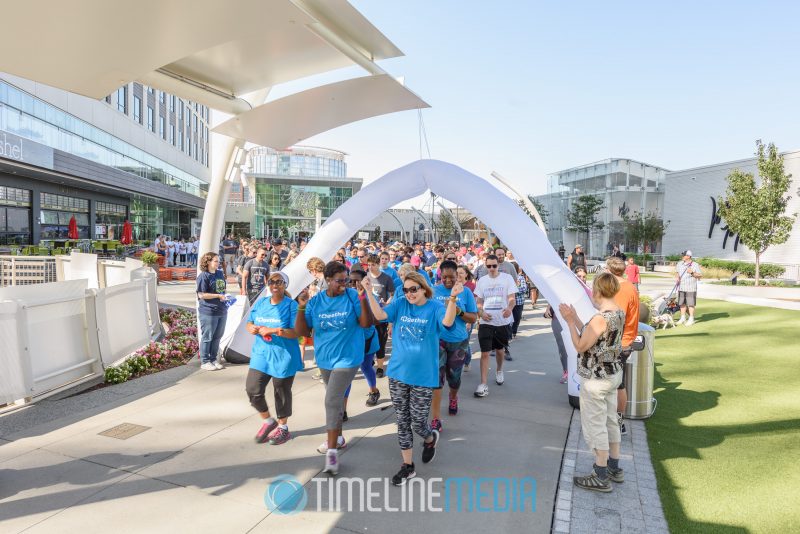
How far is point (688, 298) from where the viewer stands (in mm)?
11656

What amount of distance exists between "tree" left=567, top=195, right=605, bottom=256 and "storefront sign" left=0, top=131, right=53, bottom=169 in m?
44.2

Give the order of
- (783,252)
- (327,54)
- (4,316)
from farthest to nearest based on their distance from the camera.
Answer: (783,252)
(327,54)
(4,316)

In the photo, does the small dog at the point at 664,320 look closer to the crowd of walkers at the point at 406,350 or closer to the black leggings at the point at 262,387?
the crowd of walkers at the point at 406,350

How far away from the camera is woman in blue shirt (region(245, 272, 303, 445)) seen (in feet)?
15.4

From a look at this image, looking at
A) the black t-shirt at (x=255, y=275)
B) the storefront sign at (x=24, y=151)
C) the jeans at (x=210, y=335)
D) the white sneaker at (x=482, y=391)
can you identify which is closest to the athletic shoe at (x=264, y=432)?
the white sneaker at (x=482, y=391)

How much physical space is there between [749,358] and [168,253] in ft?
87.4

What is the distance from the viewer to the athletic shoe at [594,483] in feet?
13.2

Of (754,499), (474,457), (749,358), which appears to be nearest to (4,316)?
(474,457)

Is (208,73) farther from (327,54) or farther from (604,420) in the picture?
(604,420)

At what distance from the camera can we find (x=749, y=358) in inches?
332

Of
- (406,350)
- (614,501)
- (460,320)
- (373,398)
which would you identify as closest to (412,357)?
(406,350)

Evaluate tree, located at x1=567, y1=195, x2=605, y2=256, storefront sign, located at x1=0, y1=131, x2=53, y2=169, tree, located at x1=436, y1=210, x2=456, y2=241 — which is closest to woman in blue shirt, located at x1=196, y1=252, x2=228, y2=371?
storefront sign, located at x1=0, y1=131, x2=53, y2=169

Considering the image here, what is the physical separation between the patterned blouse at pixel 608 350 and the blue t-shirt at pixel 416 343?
4.37 ft

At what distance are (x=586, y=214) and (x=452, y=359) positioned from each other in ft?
157
